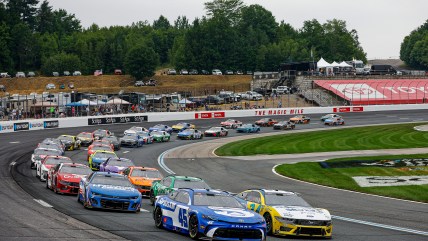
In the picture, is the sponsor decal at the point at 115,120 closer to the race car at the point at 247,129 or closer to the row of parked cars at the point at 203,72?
the race car at the point at 247,129

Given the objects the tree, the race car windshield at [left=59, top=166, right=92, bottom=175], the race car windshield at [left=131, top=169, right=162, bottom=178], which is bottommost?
the race car windshield at [left=131, top=169, right=162, bottom=178]

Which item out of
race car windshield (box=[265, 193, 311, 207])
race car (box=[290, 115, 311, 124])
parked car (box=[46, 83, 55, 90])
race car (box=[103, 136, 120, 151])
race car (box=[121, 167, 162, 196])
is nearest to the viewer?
race car windshield (box=[265, 193, 311, 207])

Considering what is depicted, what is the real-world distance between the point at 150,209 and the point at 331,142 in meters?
42.6

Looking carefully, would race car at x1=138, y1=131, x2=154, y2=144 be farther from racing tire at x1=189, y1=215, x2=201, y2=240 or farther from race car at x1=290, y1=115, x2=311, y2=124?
racing tire at x1=189, y1=215, x2=201, y2=240

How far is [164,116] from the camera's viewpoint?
89.3m

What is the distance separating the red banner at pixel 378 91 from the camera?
358ft

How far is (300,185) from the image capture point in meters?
37.8

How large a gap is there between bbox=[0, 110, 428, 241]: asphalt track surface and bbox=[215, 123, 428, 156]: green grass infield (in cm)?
760

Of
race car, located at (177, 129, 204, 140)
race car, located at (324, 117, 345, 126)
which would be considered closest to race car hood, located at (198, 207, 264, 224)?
A: race car, located at (177, 129, 204, 140)

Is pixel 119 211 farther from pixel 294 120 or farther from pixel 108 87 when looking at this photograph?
pixel 108 87

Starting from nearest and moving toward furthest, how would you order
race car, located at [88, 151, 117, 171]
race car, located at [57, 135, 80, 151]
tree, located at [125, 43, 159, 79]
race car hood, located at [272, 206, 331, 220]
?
race car hood, located at [272, 206, 331, 220] → race car, located at [88, 151, 117, 171] → race car, located at [57, 135, 80, 151] → tree, located at [125, 43, 159, 79]

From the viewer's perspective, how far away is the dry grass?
124m

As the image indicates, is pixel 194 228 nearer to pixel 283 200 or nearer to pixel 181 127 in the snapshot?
pixel 283 200

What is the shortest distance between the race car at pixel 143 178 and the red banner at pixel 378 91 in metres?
77.9
